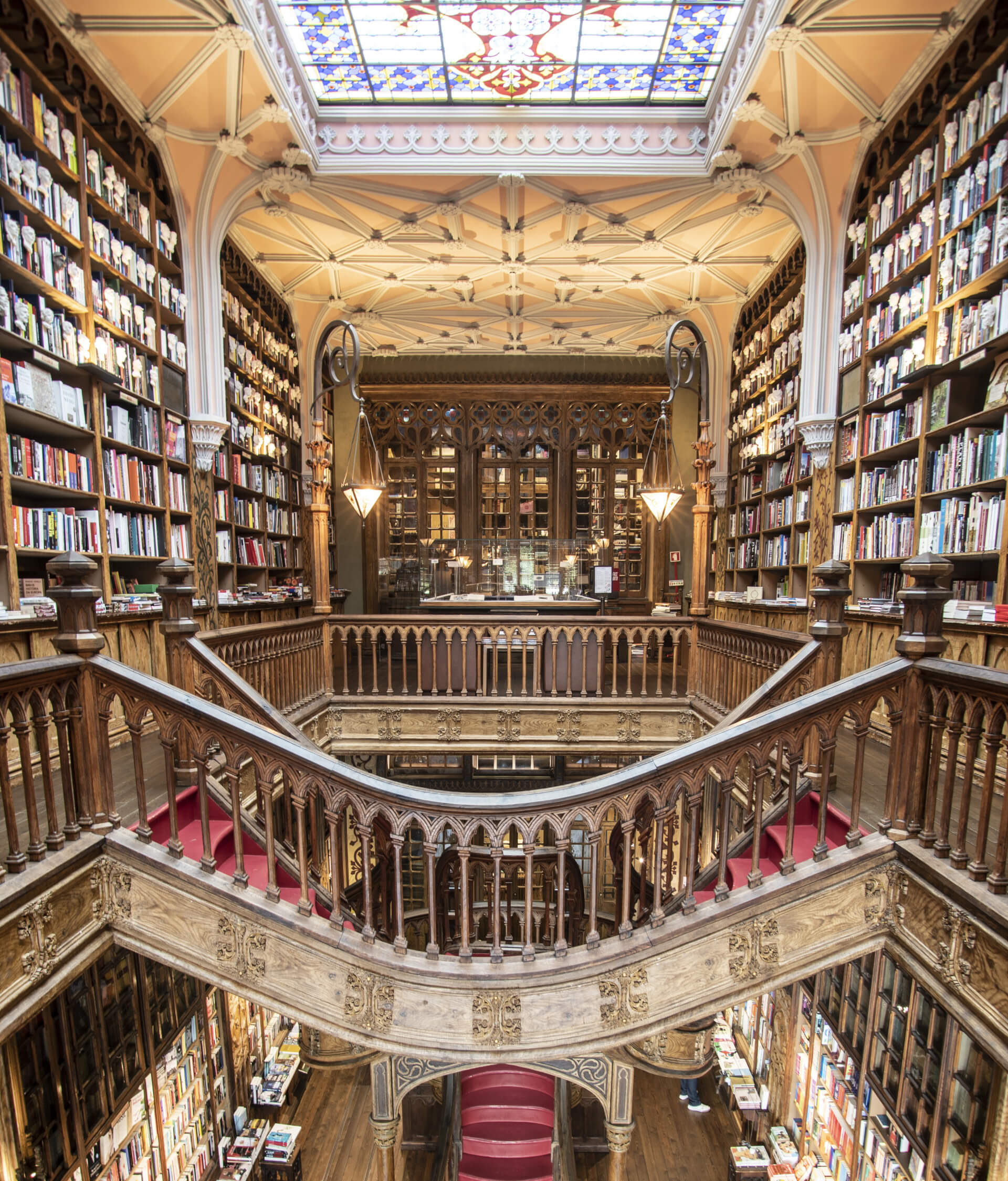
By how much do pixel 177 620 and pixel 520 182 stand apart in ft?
15.8

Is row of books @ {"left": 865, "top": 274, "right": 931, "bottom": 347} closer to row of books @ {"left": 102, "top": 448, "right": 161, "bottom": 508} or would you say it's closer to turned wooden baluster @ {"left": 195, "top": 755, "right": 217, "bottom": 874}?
turned wooden baluster @ {"left": 195, "top": 755, "right": 217, "bottom": 874}

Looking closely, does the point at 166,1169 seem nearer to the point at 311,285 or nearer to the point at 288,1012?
the point at 288,1012

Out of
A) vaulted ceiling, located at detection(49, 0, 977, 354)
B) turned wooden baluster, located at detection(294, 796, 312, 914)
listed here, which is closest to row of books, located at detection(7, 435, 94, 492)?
turned wooden baluster, located at detection(294, 796, 312, 914)

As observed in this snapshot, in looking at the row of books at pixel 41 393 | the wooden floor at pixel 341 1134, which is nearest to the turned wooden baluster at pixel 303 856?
the row of books at pixel 41 393

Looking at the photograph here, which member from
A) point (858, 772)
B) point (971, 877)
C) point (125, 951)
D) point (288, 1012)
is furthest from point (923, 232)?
point (125, 951)

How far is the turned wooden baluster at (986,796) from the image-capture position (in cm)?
172

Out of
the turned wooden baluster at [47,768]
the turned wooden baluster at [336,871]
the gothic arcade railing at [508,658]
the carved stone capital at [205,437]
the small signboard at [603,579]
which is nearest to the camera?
→ the turned wooden baluster at [47,768]

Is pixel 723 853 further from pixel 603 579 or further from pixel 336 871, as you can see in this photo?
pixel 603 579

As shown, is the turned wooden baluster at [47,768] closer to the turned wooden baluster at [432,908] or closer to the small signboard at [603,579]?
the turned wooden baluster at [432,908]

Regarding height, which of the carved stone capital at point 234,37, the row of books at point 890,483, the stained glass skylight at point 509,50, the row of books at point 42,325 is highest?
the stained glass skylight at point 509,50

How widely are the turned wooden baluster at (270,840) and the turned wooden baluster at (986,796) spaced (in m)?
2.24

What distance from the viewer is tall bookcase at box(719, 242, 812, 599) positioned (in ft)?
19.7

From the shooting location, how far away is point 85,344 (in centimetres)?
374

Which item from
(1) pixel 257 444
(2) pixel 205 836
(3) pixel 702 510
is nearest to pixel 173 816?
(2) pixel 205 836
